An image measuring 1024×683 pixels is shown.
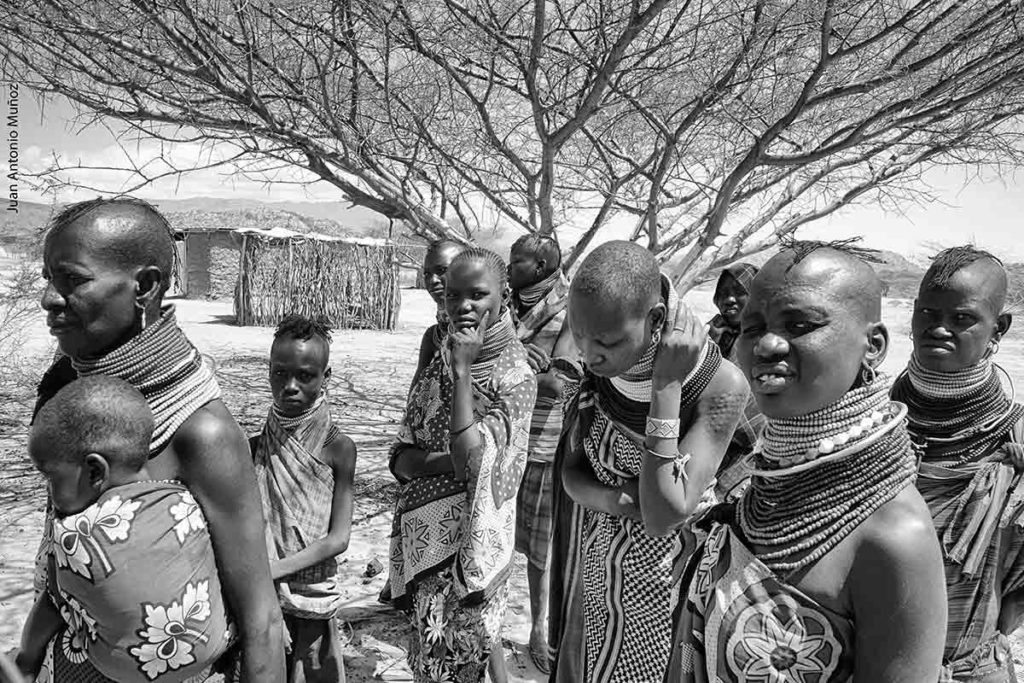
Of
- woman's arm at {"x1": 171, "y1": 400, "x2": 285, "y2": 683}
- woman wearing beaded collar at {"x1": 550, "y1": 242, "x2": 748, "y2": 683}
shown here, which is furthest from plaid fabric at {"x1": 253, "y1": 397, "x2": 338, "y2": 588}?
woman's arm at {"x1": 171, "y1": 400, "x2": 285, "y2": 683}

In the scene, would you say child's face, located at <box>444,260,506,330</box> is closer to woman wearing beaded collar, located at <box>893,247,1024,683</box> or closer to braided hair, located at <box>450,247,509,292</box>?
braided hair, located at <box>450,247,509,292</box>

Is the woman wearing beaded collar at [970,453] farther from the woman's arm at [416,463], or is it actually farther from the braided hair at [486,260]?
the woman's arm at [416,463]

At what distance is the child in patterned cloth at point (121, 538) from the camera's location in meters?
1.29

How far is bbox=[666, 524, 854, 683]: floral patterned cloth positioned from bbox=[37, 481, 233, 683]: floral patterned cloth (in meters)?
0.88

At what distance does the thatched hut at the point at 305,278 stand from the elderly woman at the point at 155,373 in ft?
52.7

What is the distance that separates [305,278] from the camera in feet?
57.1

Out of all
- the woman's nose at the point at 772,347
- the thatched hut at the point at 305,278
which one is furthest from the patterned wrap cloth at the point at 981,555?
the thatched hut at the point at 305,278

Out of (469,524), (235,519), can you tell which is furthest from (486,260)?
(235,519)

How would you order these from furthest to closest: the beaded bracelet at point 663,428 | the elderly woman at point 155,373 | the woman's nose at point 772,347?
the beaded bracelet at point 663,428
the elderly woman at point 155,373
the woman's nose at point 772,347

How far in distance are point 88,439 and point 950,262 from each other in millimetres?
2056

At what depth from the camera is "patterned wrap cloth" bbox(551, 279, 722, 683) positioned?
1.85 metres

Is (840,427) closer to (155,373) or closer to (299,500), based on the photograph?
(155,373)

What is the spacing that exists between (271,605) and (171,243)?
738 mm

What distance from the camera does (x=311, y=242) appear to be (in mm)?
17359
